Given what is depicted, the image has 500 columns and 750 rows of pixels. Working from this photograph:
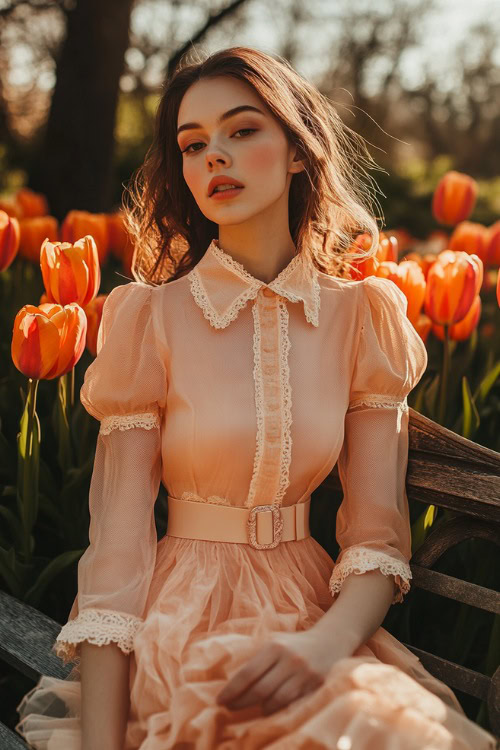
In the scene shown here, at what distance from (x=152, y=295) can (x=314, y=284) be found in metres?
0.32

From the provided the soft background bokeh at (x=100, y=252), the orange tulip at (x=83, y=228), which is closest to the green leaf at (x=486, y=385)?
the soft background bokeh at (x=100, y=252)

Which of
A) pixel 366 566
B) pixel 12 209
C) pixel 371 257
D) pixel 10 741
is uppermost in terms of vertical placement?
pixel 12 209

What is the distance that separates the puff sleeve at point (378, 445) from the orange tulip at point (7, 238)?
3.87 feet

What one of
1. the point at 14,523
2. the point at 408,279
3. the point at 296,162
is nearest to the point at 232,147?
the point at 296,162

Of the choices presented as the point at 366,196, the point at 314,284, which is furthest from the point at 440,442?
the point at 366,196

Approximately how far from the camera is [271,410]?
1586mm

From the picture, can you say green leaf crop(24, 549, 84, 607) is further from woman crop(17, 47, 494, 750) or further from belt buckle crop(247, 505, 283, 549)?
belt buckle crop(247, 505, 283, 549)

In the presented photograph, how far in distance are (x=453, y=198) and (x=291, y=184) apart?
1640mm

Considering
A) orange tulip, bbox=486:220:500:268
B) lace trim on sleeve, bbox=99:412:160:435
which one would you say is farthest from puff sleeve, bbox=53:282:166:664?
orange tulip, bbox=486:220:500:268

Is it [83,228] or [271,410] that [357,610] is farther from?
[83,228]

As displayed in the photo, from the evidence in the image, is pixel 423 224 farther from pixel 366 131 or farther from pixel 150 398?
pixel 150 398

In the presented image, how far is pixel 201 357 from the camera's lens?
1.62 meters

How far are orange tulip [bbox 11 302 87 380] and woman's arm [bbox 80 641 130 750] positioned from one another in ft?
2.06

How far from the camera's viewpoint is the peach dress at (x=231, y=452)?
1510mm
